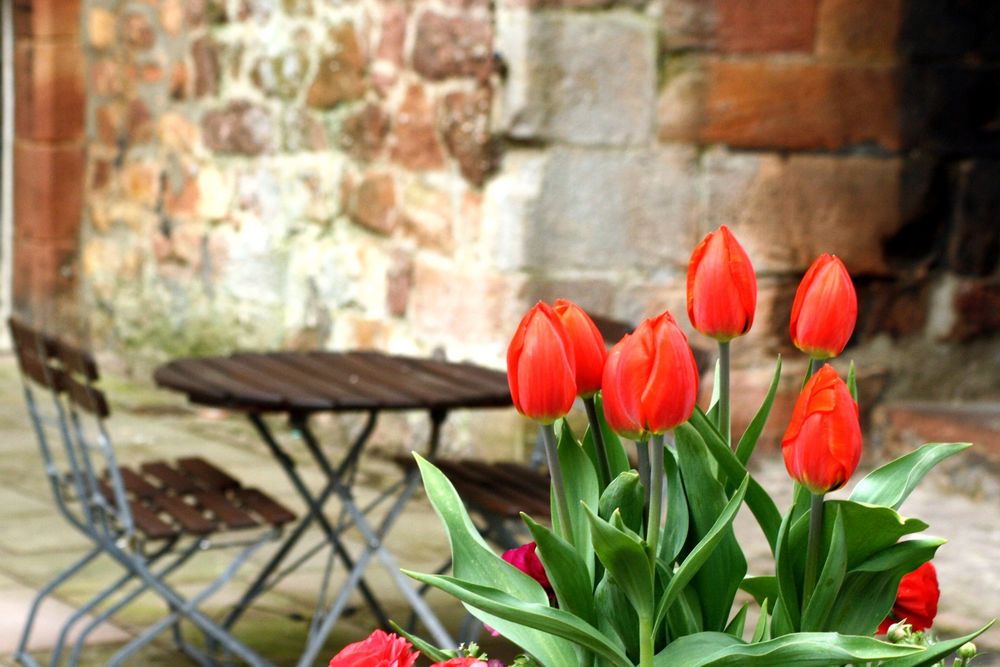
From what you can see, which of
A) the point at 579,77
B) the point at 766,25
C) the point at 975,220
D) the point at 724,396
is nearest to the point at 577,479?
the point at 724,396

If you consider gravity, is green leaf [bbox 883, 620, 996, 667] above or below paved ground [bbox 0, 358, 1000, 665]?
above

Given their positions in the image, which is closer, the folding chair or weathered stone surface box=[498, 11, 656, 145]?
the folding chair

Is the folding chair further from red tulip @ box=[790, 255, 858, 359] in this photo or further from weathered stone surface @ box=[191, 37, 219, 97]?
weathered stone surface @ box=[191, 37, 219, 97]

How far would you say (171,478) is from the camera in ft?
11.8

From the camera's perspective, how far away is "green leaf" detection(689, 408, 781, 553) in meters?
1.17

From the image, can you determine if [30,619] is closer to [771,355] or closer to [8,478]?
[8,478]

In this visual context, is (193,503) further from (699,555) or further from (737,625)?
(699,555)

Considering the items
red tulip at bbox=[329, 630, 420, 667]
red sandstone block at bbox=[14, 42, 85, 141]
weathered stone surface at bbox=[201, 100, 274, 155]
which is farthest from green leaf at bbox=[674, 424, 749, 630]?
red sandstone block at bbox=[14, 42, 85, 141]

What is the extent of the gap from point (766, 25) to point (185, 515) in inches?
106

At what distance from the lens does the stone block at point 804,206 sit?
204 inches

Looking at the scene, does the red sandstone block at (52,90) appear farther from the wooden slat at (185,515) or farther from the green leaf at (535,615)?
the green leaf at (535,615)

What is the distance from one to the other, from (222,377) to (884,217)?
8.90 feet

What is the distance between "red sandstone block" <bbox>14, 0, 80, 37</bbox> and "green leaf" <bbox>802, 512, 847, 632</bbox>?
7.08 metres

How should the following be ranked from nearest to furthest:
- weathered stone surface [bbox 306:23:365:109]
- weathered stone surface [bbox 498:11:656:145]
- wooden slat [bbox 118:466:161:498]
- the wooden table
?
the wooden table
wooden slat [bbox 118:466:161:498]
weathered stone surface [bbox 498:11:656:145]
weathered stone surface [bbox 306:23:365:109]
